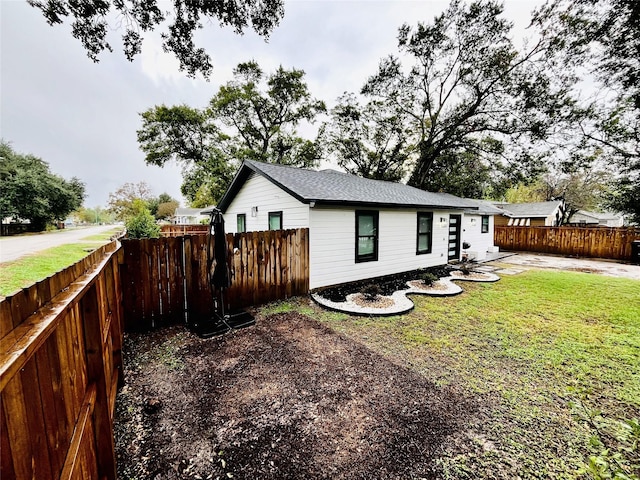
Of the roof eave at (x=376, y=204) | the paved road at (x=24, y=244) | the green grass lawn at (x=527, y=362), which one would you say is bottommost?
the green grass lawn at (x=527, y=362)

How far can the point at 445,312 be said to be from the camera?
18.5 feet

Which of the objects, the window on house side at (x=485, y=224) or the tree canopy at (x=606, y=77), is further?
the window on house side at (x=485, y=224)

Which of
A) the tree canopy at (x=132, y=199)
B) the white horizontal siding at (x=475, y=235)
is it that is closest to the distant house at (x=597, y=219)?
the white horizontal siding at (x=475, y=235)

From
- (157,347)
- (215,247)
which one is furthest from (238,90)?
(157,347)

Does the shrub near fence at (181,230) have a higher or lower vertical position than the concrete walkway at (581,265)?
higher

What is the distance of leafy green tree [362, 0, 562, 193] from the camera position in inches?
556

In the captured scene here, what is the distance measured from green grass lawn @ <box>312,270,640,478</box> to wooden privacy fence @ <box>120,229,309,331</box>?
184 cm

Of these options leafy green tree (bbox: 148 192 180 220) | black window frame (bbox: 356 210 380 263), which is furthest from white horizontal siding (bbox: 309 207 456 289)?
leafy green tree (bbox: 148 192 180 220)

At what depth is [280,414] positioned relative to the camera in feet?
8.98

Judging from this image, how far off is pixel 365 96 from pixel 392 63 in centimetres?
281

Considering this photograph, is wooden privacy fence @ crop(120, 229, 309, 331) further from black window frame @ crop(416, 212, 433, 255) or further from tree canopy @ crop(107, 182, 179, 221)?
tree canopy @ crop(107, 182, 179, 221)

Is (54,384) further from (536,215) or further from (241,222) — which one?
(536,215)

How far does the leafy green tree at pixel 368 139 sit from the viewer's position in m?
20.9

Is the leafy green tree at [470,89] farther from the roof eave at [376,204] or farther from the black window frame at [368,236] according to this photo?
the black window frame at [368,236]
